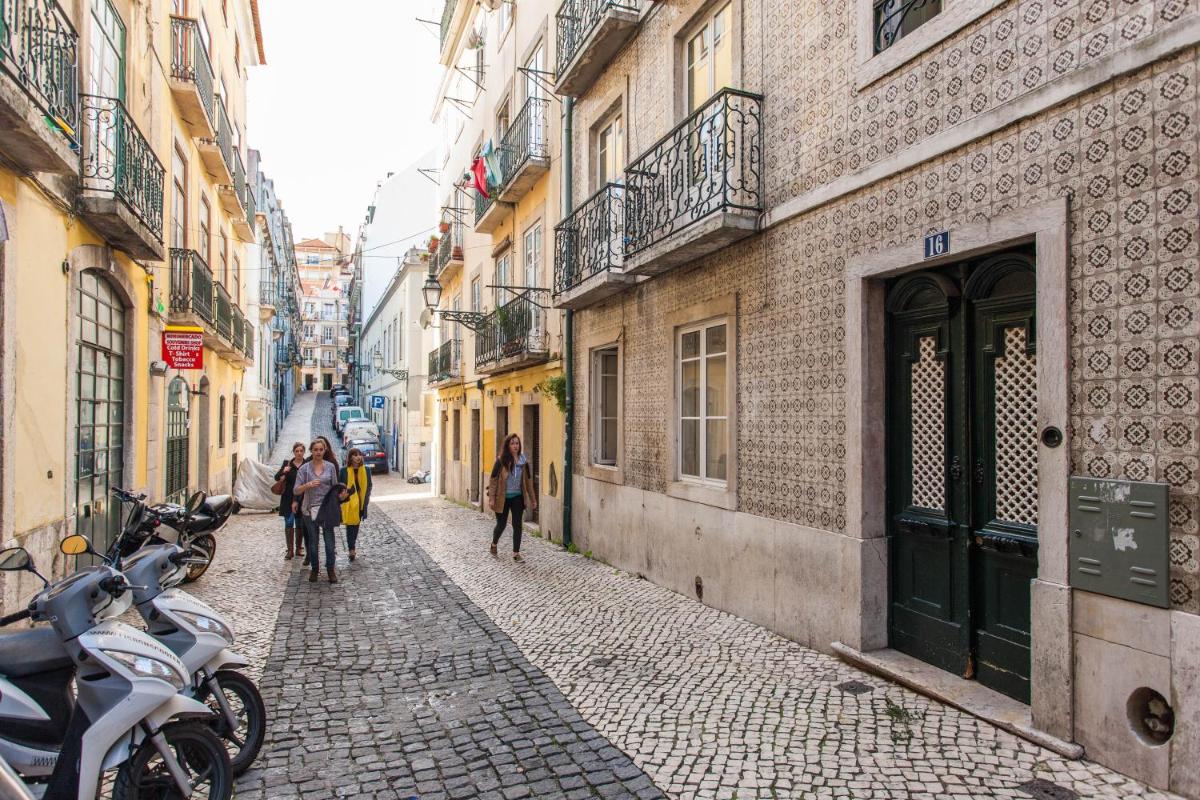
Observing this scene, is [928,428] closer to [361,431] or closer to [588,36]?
[588,36]

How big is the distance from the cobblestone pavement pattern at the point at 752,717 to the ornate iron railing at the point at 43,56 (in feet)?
18.4

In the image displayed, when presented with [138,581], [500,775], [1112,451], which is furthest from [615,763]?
[1112,451]

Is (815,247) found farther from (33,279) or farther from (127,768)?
(33,279)

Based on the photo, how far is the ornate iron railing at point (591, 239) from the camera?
8.80 metres

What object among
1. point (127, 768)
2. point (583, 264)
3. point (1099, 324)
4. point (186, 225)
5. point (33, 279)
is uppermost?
point (186, 225)

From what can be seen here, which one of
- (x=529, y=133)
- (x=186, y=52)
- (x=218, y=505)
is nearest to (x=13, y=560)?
(x=218, y=505)

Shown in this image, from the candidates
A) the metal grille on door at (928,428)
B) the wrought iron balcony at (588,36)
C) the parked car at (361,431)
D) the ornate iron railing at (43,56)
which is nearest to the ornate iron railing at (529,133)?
the wrought iron balcony at (588,36)

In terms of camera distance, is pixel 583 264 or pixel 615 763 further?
pixel 583 264

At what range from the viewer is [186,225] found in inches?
500

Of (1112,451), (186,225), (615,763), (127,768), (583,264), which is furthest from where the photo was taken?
(186,225)

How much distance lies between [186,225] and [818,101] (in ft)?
36.8

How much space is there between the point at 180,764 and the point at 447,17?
19.9 meters

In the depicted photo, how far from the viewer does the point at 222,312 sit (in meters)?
14.6

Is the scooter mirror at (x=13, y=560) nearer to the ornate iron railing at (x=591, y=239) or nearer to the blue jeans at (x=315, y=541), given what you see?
the blue jeans at (x=315, y=541)
